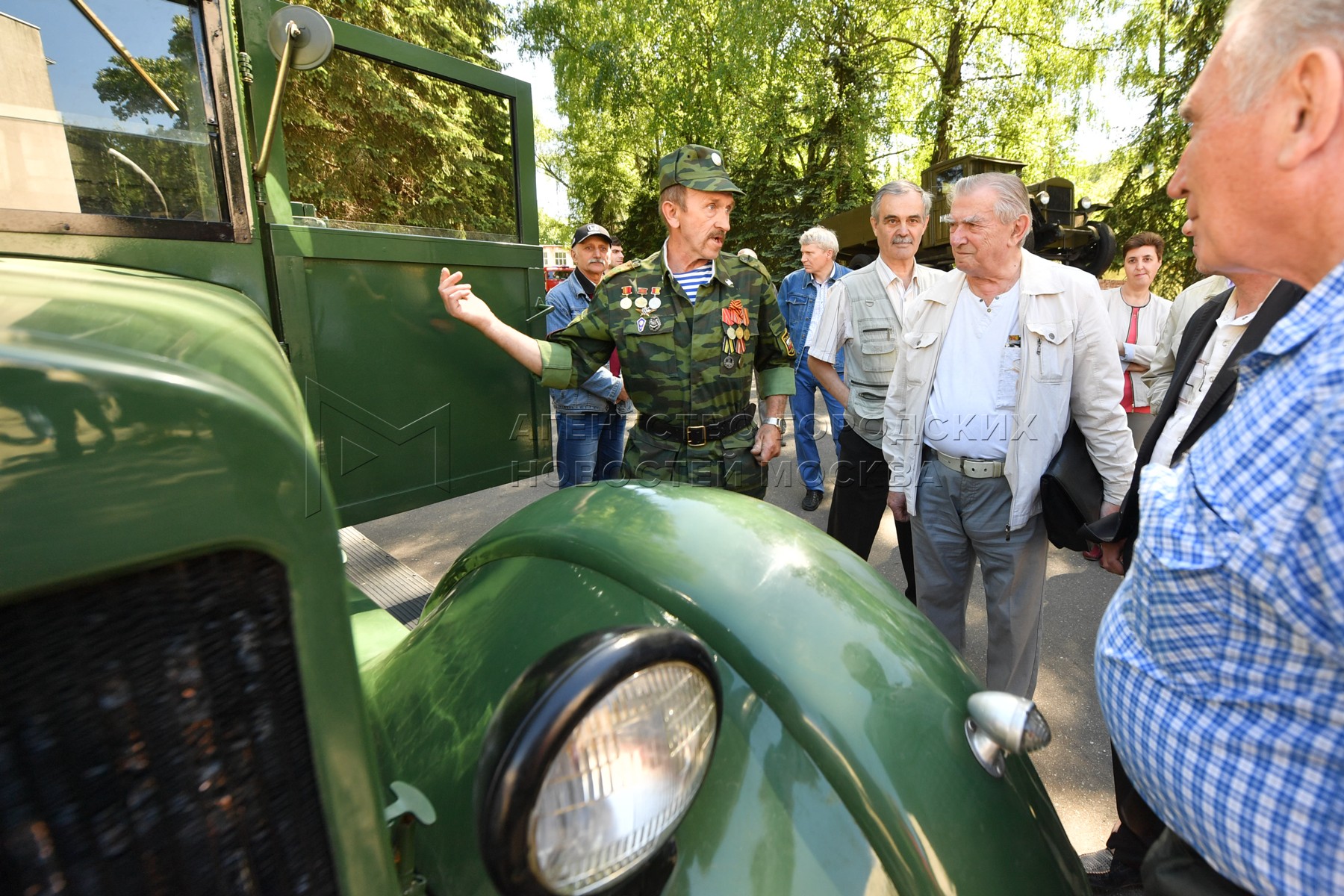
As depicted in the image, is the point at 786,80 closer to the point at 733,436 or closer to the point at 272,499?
the point at 733,436

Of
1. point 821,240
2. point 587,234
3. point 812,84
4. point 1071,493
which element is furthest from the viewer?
point 812,84

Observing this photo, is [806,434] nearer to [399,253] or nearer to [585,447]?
[585,447]

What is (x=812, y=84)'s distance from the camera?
49.8 feet

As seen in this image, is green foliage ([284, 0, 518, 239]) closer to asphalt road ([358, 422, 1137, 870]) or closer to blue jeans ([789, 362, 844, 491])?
asphalt road ([358, 422, 1137, 870])

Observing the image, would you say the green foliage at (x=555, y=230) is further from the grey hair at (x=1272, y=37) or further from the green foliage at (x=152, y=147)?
the grey hair at (x=1272, y=37)

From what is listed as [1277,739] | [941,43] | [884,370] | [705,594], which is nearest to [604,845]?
[705,594]

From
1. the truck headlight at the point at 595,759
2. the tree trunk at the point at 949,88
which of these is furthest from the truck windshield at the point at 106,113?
the tree trunk at the point at 949,88

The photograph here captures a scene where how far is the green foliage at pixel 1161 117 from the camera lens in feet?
35.2

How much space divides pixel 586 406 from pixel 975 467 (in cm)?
244

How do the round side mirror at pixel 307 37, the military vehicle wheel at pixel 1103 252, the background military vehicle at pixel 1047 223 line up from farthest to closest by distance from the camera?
the background military vehicle at pixel 1047 223, the military vehicle wheel at pixel 1103 252, the round side mirror at pixel 307 37

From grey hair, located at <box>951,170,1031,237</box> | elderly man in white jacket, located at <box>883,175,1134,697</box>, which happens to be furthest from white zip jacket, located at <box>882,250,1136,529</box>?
grey hair, located at <box>951,170,1031,237</box>

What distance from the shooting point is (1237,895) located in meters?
0.82

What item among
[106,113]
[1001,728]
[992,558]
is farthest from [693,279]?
[1001,728]

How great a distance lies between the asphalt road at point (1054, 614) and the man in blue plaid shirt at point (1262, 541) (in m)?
1.70
